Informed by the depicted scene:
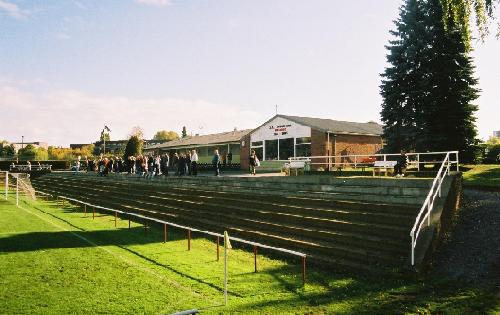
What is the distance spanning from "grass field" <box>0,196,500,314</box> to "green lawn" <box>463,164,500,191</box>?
359 inches

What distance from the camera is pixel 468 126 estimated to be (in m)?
21.5

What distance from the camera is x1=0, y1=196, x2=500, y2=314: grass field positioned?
7.27 m

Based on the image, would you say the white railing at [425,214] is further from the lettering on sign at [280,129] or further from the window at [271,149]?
the window at [271,149]

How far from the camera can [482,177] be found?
17812 millimetres

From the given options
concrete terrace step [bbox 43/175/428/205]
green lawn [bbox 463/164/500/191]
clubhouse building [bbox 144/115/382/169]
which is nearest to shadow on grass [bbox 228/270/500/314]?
concrete terrace step [bbox 43/175/428/205]

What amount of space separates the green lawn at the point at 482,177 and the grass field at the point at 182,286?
9.12 m

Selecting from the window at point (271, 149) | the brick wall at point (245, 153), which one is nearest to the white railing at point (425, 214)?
the window at point (271, 149)

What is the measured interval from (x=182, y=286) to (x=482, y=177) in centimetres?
1526

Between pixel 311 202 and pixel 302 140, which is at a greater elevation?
pixel 302 140

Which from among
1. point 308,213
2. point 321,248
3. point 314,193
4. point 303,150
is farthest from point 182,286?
point 303,150

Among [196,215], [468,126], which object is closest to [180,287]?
[196,215]

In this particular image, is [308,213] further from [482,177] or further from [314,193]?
[482,177]

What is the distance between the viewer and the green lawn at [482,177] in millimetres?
15834

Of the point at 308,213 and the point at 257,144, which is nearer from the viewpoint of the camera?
the point at 308,213
